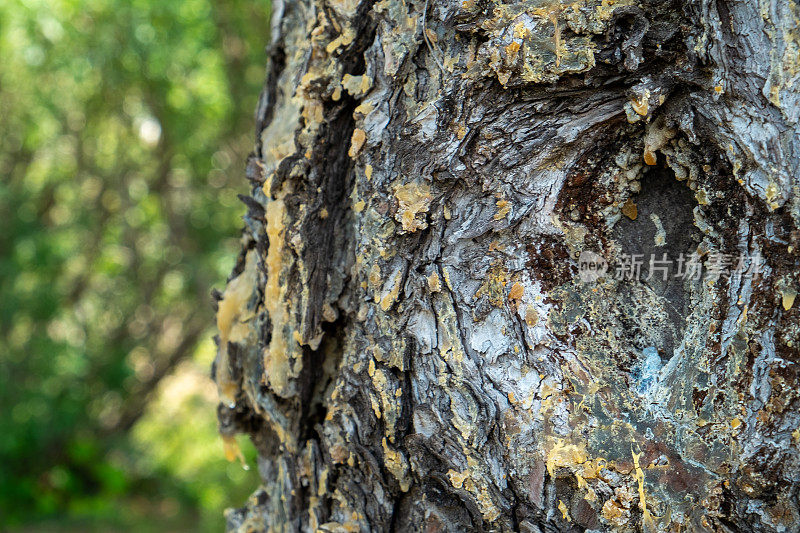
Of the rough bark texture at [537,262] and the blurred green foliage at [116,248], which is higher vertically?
the blurred green foliage at [116,248]

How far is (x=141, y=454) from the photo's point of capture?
3955 millimetres

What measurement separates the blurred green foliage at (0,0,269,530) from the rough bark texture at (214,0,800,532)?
67.5 inches

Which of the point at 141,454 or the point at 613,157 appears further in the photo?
the point at 141,454

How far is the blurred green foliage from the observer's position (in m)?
2.93

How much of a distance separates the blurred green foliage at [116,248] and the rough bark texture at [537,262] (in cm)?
171

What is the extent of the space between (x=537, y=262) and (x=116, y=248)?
11.2ft

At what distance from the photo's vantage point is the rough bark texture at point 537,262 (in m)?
0.83

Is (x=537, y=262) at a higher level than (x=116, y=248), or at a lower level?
lower

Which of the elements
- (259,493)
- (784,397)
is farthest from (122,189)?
(784,397)

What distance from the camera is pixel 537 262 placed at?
0.96 m

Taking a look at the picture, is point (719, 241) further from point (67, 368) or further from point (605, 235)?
point (67, 368)

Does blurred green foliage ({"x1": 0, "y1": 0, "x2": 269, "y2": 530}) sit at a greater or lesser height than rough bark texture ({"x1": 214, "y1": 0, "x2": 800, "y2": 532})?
greater

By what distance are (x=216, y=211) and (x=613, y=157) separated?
268cm

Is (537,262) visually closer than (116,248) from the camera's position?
Yes
